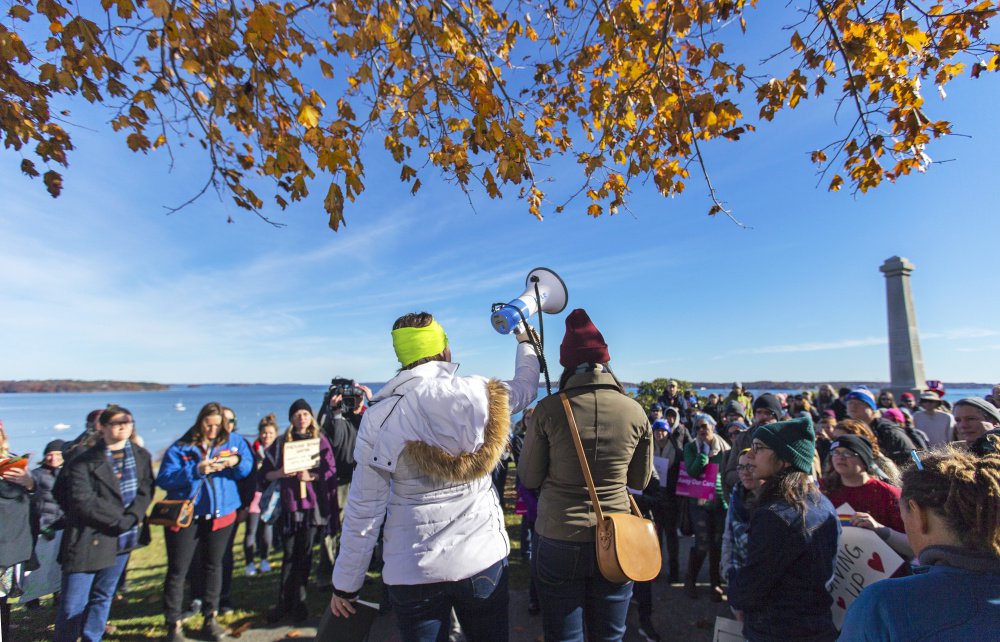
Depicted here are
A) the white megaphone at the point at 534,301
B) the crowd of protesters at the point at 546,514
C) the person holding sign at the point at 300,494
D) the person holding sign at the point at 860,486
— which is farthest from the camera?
the person holding sign at the point at 300,494

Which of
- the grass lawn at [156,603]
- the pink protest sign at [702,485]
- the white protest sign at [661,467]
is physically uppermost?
the white protest sign at [661,467]

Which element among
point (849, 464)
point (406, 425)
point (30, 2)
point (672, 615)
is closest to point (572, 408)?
point (406, 425)

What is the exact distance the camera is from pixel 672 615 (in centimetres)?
412

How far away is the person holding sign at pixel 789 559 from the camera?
2.07 meters

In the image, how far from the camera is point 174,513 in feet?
13.0

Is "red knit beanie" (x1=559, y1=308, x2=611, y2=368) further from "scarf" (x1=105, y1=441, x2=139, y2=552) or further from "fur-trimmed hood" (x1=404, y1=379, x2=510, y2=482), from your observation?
"scarf" (x1=105, y1=441, x2=139, y2=552)

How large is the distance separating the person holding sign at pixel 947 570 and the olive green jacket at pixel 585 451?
1.22 meters

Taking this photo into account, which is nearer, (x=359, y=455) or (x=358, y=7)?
(x=359, y=455)

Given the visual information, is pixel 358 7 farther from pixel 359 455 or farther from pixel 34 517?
pixel 34 517

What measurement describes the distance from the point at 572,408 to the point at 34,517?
439cm

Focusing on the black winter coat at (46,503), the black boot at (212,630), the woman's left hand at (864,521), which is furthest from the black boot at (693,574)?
the black winter coat at (46,503)

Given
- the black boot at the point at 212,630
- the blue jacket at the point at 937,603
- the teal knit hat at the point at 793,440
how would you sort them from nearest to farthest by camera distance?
the blue jacket at the point at 937,603
the teal knit hat at the point at 793,440
the black boot at the point at 212,630

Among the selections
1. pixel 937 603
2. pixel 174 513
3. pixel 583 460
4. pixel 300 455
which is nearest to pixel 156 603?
pixel 174 513

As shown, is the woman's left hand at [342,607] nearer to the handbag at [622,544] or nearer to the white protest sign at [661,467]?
the handbag at [622,544]
